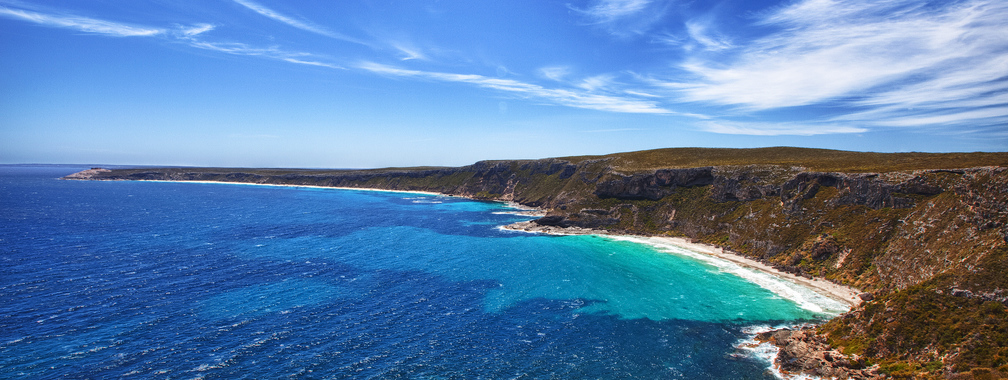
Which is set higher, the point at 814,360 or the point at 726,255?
the point at 726,255

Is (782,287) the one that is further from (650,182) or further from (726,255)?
(650,182)

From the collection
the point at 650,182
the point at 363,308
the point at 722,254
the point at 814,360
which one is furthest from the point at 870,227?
the point at 363,308

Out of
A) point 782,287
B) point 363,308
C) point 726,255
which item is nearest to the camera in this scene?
point 363,308

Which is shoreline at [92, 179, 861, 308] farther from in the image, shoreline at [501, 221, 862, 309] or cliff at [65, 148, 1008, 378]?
cliff at [65, 148, 1008, 378]

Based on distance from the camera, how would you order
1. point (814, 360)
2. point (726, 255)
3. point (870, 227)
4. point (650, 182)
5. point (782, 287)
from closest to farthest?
point (814, 360)
point (782, 287)
point (870, 227)
point (726, 255)
point (650, 182)

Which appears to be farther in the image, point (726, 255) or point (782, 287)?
point (726, 255)

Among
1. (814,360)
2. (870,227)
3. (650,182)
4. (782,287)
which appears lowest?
(814,360)

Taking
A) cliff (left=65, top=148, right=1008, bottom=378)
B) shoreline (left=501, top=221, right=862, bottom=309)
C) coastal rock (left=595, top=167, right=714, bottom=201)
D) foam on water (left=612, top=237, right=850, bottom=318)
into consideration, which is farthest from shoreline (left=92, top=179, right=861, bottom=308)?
coastal rock (left=595, top=167, right=714, bottom=201)

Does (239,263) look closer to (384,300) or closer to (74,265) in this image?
(74,265)

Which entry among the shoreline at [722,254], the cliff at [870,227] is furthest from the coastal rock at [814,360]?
the shoreline at [722,254]

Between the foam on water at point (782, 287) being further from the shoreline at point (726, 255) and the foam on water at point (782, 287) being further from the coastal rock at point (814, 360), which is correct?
the coastal rock at point (814, 360)
